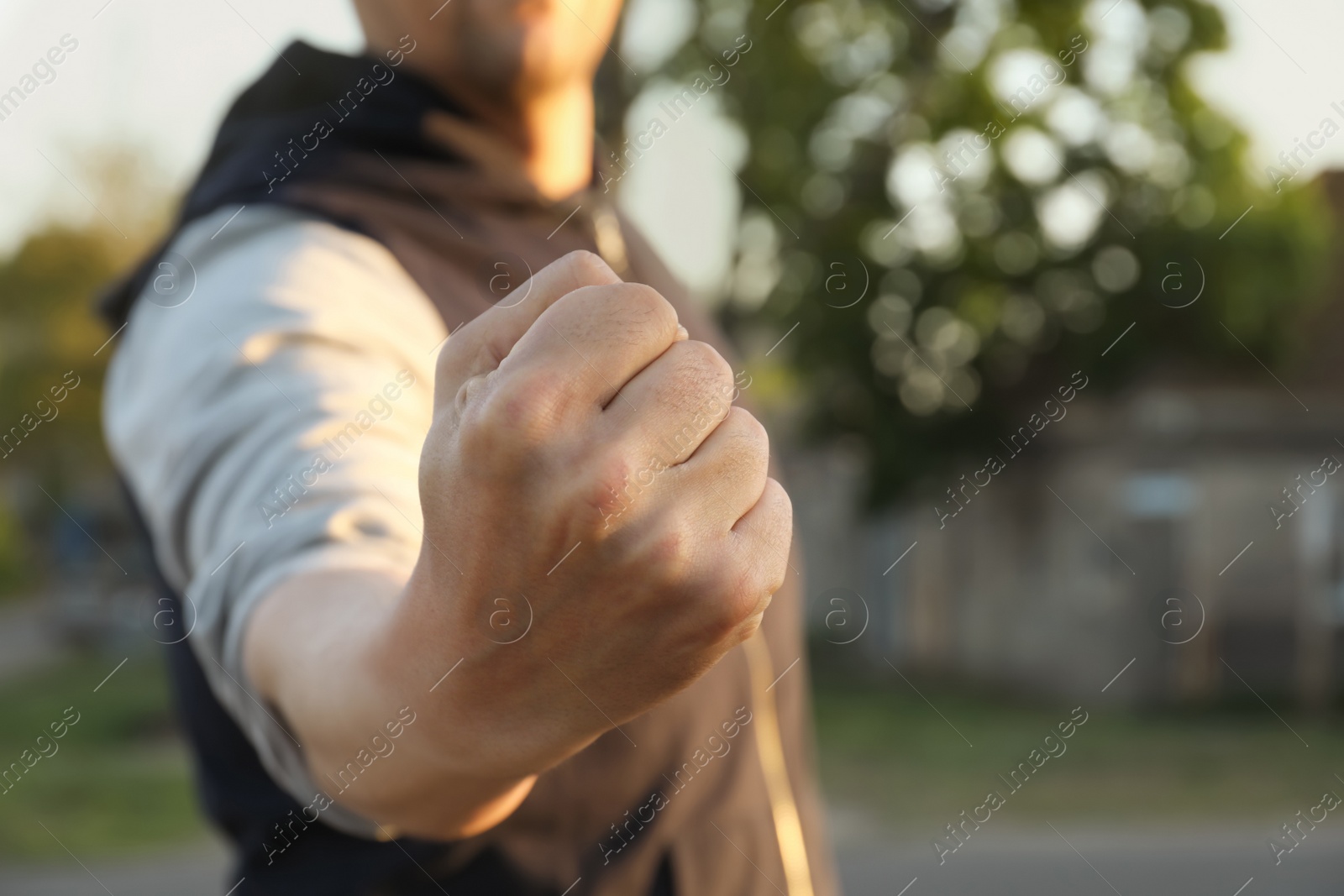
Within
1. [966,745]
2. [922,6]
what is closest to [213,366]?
[966,745]

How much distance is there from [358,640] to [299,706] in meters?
0.09

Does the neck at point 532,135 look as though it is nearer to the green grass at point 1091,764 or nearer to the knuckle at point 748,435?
the knuckle at point 748,435

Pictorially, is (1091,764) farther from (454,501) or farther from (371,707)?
(454,501)

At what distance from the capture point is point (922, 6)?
12492mm

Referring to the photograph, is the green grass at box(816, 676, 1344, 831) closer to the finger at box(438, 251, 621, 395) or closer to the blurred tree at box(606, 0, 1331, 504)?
the blurred tree at box(606, 0, 1331, 504)

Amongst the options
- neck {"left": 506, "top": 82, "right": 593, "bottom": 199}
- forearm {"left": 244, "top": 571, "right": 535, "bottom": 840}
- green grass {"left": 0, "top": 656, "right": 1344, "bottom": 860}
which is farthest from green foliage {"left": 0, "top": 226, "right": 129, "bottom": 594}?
forearm {"left": 244, "top": 571, "right": 535, "bottom": 840}

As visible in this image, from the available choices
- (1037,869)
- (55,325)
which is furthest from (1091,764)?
(55,325)

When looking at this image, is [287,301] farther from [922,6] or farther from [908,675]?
[908,675]

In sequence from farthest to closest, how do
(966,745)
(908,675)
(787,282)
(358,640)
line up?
(908,675), (787,282), (966,745), (358,640)

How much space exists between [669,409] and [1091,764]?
30.6 ft

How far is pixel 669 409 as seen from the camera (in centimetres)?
52

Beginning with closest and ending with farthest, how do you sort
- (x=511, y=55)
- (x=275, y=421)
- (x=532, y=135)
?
(x=275, y=421) < (x=511, y=55) < (x=532, y=135)

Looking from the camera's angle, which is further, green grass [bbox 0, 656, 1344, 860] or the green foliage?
the green foliage

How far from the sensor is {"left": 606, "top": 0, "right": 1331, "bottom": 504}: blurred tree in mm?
11281
